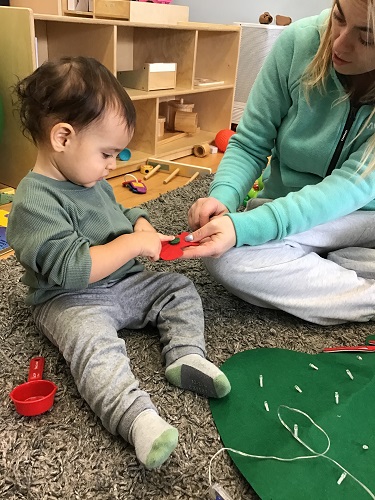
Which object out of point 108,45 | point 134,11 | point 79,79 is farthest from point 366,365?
point 134,11

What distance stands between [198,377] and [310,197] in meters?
0.42

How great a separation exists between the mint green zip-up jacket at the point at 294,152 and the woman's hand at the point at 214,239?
19 mm

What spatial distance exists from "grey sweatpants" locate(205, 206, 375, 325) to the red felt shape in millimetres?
95

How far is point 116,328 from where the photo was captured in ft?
2.81

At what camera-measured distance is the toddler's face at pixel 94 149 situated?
0.76m

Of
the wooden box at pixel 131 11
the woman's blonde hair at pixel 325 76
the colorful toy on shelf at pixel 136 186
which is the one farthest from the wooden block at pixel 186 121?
the woman's blonde hair at pixel 325 76

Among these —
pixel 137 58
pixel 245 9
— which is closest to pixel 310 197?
pixel 137 58

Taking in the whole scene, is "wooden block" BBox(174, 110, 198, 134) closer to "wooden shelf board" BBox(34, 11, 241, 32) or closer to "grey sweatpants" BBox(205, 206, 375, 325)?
"wooden shelf board" BBox(34, 11, 241, 32)

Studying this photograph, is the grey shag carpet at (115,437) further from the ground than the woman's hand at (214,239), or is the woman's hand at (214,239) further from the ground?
the woman's hand at (214,239)

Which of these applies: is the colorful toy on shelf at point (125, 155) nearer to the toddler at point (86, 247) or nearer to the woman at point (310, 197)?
the woman at point (310, 197)

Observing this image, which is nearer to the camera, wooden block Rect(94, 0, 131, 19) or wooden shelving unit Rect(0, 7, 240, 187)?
wooden shelving unit Rect(0, 7, 240, 187)

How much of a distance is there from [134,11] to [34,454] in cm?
164

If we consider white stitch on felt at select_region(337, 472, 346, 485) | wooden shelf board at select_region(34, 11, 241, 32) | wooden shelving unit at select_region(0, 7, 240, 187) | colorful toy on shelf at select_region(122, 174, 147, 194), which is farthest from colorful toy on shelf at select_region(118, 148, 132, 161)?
white stitch on felt at select_region(337, 472, 346, 485)

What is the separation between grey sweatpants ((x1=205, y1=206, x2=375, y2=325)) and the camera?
946 millimetres
